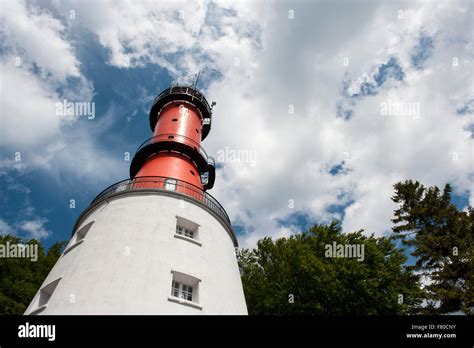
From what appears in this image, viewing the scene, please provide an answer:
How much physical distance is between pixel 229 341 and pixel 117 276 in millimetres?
5533

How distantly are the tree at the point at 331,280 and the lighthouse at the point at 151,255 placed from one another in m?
6.74

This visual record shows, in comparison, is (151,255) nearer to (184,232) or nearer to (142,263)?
(142,263)

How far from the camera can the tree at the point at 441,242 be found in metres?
21.4

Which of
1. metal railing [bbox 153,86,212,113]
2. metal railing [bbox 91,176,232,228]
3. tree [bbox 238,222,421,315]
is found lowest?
tree [bbox 238,222,421,315]

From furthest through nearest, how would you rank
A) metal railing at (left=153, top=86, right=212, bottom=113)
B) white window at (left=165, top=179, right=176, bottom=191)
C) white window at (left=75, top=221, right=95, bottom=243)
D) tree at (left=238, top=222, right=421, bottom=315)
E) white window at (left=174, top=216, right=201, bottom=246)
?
metal railing at (left=153, top=86, right=212, bottom=113), tree at (left=238, top=222, right=421, bottom=315), white window at (left=165, top=179, right=176, bottom=191), white window at (left=75, top=221, right=95, bottom=243), white window at (left=174, top=216, right=201, bottom=246)

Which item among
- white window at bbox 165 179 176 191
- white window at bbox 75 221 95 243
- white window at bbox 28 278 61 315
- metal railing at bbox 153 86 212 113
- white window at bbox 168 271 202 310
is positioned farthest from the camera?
metal railing at bbox 153 86 212 113

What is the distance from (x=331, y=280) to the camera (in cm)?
2345

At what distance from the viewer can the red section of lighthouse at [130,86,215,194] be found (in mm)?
21473

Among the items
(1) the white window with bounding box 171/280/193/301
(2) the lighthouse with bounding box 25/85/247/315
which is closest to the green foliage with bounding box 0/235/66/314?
(2) the lighthouse with bounding box 25/85/247/315

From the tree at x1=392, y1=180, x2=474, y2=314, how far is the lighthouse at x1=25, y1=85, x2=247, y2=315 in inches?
533

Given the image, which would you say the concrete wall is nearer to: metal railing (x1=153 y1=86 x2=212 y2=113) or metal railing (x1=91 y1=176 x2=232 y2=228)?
metal railing (x1=91 y1=176 x2=232 y2=228)

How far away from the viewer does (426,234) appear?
82.7ft

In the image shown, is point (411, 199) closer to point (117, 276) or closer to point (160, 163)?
point (160, 163)

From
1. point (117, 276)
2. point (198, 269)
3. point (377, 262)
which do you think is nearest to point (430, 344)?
point (198, 269)
